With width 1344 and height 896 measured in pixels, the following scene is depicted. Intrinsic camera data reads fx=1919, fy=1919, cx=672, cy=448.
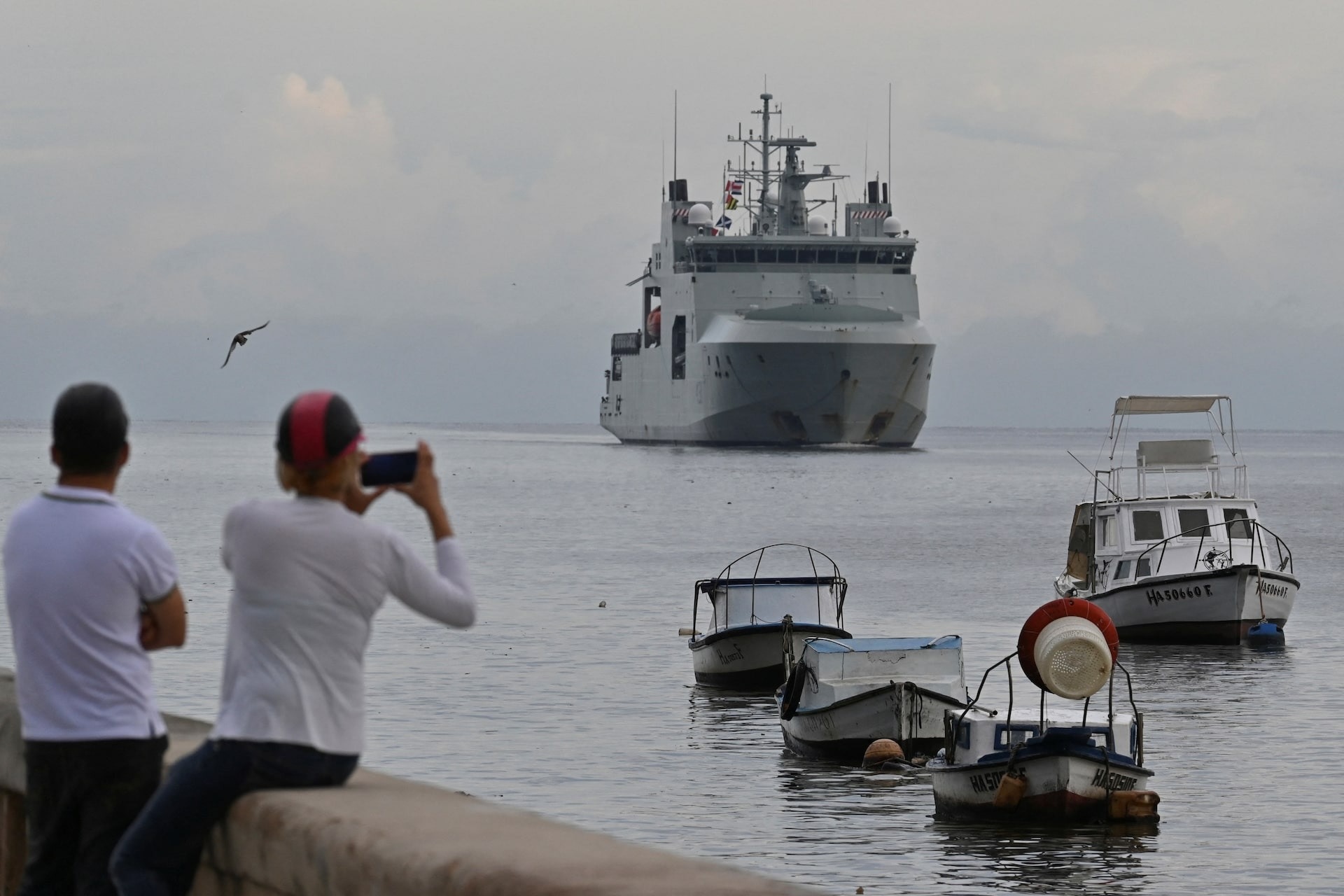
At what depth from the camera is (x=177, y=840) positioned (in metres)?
4.32

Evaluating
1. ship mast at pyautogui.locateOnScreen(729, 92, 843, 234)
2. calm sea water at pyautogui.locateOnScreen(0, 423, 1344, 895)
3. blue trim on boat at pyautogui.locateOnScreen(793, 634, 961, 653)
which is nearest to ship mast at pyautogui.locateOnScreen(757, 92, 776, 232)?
ship mast at pyautogui.locateOnScreen(729, 92, 843, 234)

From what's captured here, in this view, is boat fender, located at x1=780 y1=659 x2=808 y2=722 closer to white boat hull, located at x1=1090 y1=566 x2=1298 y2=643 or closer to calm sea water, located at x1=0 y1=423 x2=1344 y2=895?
calm sea water, located at x1=0 y1=423 x2=1344 y2=895

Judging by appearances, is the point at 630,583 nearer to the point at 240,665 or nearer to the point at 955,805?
the point at 955,805

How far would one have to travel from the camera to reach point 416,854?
3.80 meters

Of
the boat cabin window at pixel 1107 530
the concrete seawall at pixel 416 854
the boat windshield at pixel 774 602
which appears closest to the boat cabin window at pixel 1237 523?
the boat cabin window at pixel 1107 530

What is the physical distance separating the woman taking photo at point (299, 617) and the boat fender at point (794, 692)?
1457 cm

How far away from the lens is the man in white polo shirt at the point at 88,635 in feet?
14.3

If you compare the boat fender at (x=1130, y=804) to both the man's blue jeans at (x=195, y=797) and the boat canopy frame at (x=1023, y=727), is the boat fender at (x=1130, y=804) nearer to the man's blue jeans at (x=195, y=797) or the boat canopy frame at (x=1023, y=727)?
the boat canopy frame at (x=1023, y=727)

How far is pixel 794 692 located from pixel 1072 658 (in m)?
4.41

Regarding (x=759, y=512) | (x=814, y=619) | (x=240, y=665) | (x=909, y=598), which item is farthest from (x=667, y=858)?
(x=759, y=512)

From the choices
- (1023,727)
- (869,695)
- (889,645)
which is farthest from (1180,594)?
(1023,727)

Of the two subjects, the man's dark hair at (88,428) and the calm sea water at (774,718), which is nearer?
the man's dark hair at (88,428)

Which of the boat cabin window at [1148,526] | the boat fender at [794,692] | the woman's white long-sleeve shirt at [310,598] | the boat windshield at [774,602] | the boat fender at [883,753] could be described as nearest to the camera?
the woman's white long-sleeve shirt at [310,598]

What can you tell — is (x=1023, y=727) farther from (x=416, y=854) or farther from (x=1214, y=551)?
(x=1214, y=551)
